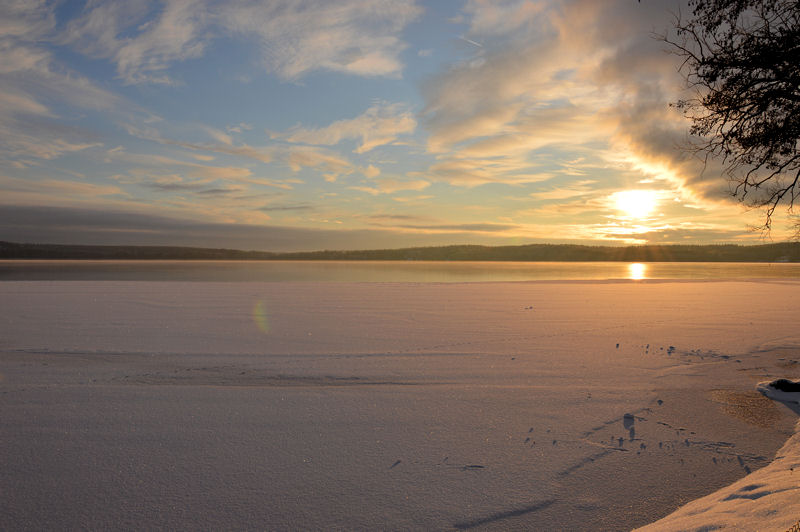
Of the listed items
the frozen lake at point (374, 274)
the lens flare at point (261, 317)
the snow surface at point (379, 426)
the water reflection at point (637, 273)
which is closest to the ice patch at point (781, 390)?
the snow surface at point (379, 426)

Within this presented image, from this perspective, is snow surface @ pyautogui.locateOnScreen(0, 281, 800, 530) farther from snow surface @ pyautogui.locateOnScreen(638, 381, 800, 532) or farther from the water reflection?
the water reflection

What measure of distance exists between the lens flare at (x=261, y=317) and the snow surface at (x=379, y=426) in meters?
1.52

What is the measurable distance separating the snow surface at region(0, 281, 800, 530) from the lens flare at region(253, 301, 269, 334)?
152cm

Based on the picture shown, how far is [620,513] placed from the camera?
11.7ft

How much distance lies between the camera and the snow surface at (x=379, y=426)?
11.9ft

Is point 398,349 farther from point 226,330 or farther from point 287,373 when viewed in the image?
point 226,330

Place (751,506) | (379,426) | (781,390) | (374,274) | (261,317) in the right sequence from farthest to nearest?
(374,274) < (261,317) < (781,390) < (379,426) < (751,506)

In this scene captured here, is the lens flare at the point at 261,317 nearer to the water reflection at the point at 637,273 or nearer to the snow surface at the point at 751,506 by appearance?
the snow surface at the point at 751,506

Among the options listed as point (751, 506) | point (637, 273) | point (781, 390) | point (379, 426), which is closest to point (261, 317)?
point (379, 426)

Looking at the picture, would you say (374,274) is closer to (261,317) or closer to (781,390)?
(261,317)

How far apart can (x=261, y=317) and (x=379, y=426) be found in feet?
34.0

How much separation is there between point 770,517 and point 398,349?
7187 mm

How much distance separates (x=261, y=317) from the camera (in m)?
14.6

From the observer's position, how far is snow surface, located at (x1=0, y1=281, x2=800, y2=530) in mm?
3627
